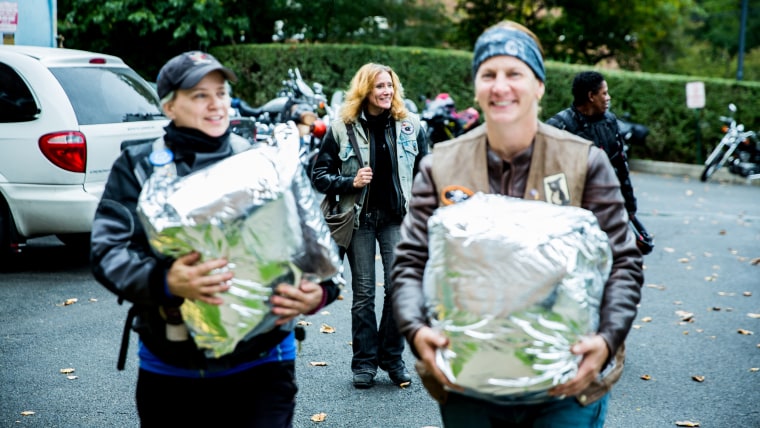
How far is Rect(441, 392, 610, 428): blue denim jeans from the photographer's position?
8.55 ft

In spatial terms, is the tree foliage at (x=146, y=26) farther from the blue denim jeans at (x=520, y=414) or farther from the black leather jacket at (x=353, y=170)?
the blue denim jeans at (x=520, y=414)

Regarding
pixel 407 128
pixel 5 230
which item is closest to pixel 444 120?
pixel 5 230

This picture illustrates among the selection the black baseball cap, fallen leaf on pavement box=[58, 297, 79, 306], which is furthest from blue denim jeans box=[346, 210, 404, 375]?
fallen leaf on pavement box=[58, 297, 79, 306]

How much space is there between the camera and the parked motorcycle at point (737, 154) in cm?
1986

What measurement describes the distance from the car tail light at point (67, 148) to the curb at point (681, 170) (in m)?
15.4

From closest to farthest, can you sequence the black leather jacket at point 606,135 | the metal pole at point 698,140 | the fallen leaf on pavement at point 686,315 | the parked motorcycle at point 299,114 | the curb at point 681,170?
1. the black leather jacket at point 606,135
2. the fallen leaf on pavement at point 686,315
3. the parked motorcycle at point 299,114
4. the curb at point 681,170
5. the metal pole at point 698,140

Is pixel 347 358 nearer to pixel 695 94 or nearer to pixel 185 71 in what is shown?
pixel 185 71

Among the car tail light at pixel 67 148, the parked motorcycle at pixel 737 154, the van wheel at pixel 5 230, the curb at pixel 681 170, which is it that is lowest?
the curb at pixel 681 170

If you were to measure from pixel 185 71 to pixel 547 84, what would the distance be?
68.2 feet

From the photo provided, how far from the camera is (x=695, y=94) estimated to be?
68.0 feet

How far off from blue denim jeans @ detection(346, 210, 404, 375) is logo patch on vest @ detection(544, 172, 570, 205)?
3224 millimetres

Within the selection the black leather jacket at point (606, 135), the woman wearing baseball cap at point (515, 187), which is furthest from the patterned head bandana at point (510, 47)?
the black leather jacket at point (606, 135)

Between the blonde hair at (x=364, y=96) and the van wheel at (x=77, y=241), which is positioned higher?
the blonde hair at (x=364, y=96)

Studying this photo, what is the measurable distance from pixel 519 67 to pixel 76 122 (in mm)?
6476
